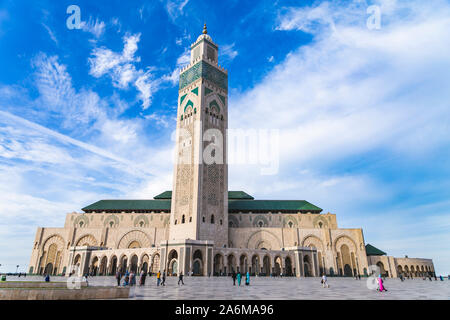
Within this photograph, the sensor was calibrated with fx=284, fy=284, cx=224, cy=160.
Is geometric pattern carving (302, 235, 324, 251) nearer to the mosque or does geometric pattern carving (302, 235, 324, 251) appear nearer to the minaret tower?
the mosque

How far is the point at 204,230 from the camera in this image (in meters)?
35.7

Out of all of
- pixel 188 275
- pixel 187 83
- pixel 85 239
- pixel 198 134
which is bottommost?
pixel 188 275

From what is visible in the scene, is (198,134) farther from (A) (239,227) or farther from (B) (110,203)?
(B) (110,203)

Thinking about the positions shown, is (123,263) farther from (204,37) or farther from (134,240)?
(204,37)

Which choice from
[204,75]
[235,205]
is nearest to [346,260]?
[235,205]

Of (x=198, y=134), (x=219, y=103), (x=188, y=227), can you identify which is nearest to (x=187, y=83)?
(x=219, y=103)

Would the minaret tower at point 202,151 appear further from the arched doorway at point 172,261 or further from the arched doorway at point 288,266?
the arched doorway at point 288,266

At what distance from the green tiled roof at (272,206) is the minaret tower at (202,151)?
28.0 feet

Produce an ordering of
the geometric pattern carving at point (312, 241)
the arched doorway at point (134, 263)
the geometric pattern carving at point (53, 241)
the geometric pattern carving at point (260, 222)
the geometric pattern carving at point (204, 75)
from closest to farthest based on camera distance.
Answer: the arched doorway at point (134, 263) < the geometric pattern carving at point (204, 75) < the geometric pattern carving at point (312, 241) < the geometric pattern carving at point (53, 241) < the geometric pattern carving at point (260, 222)

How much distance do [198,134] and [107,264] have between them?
21.6 meters

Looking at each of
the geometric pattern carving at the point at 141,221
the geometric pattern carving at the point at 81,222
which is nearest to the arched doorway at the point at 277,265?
the geometric pattern carving at the point at 141,221

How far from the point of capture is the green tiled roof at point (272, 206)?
Answer: 47.1m

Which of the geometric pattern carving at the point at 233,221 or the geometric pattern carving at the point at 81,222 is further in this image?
the geometric pattern carving at the point at 81,222
